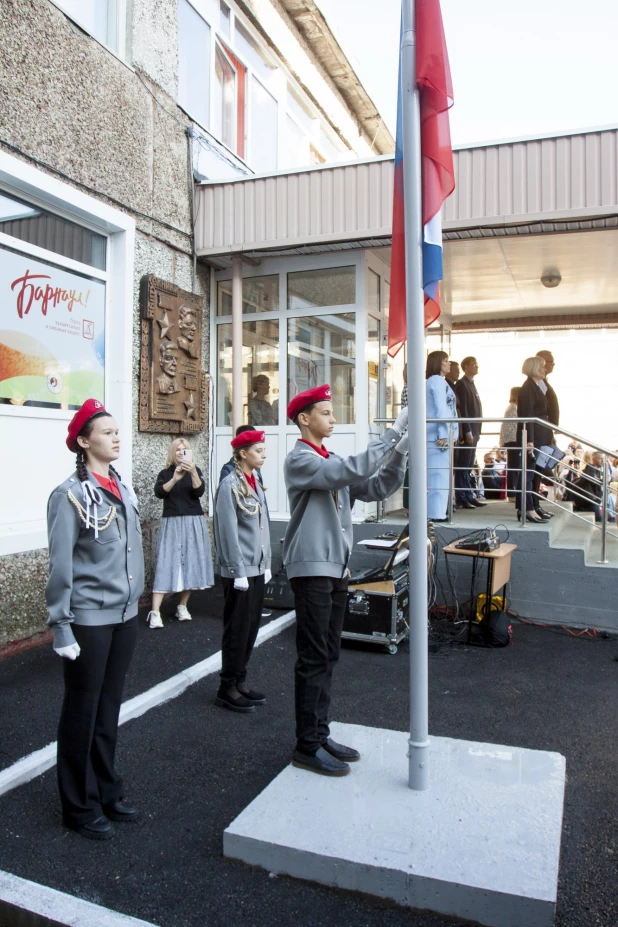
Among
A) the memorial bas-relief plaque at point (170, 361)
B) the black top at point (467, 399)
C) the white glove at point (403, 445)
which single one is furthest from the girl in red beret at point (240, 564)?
the black top at point (467, 399)

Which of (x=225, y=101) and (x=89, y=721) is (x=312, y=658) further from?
(x=225, y=101)

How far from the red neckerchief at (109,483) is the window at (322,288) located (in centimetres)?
575

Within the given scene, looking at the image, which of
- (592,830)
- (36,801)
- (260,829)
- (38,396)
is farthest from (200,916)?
(38,396)

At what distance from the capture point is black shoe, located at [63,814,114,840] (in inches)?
124

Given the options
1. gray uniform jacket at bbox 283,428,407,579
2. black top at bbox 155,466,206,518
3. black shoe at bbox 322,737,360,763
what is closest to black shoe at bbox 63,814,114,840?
black shoe at bbox 322,737,360,763

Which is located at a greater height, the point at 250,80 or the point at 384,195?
the point at 250,80

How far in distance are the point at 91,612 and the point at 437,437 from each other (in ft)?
17.8

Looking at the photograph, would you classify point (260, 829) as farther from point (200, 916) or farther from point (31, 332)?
point (31, 332)

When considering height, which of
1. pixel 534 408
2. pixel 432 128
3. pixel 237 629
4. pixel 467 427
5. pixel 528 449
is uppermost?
pixel 432 128

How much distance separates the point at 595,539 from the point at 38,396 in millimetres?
6398

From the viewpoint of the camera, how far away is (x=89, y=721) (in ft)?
10.4

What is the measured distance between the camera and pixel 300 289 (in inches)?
351

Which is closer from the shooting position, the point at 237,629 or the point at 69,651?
the point at 69,651

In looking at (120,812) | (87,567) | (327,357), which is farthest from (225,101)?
(120,812)
